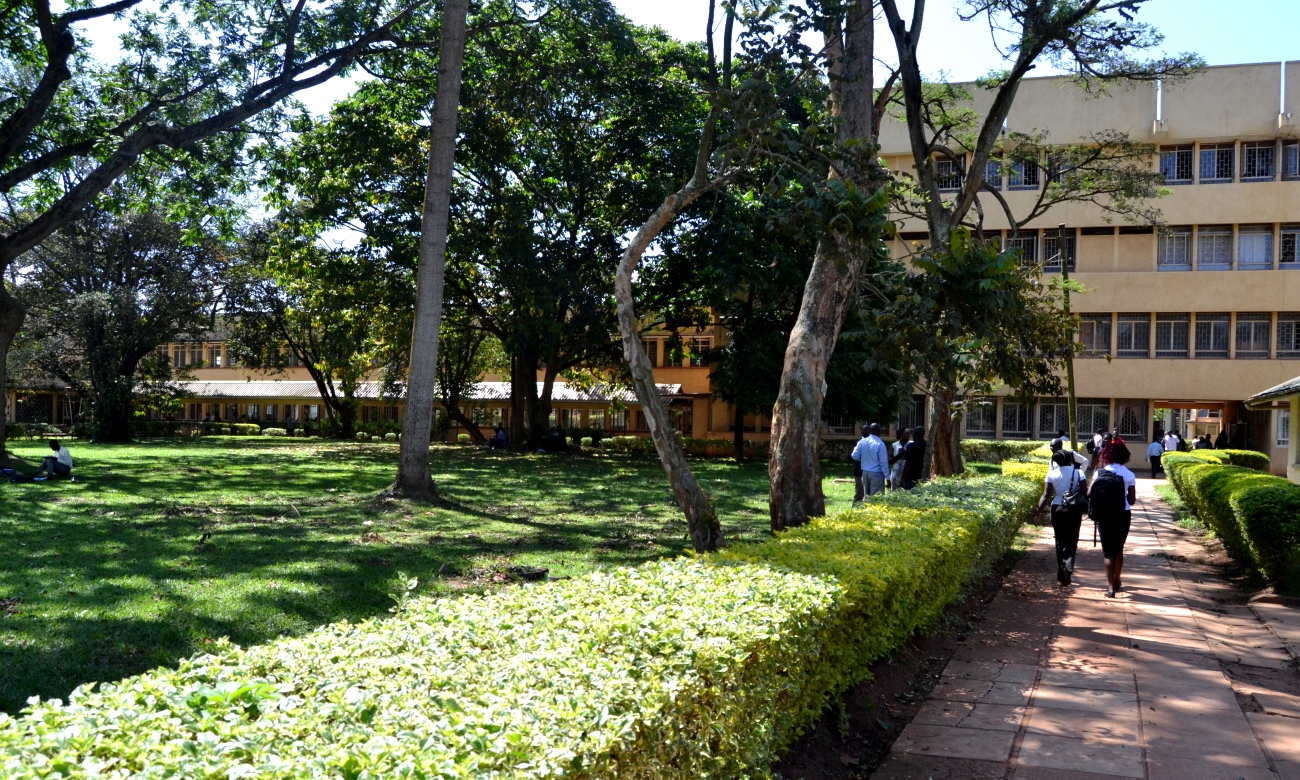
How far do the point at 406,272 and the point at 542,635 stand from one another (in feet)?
81.7

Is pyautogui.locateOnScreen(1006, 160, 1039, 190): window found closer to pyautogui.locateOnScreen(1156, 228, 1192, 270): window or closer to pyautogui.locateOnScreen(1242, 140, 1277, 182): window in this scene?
pyautogui.locateOnScreen(1156, 228, 1192, 270): window

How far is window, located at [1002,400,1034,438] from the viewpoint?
4025 cm

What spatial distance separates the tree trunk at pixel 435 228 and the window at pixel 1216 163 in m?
33.0

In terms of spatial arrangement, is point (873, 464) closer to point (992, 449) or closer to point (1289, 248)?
point (992, 449)

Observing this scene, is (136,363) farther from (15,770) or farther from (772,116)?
(15,770)

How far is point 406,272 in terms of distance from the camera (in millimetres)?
27672

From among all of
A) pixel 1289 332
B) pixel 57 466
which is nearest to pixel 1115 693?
pixel 57 466

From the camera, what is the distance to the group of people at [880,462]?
1538 cm

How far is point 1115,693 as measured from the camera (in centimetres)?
686

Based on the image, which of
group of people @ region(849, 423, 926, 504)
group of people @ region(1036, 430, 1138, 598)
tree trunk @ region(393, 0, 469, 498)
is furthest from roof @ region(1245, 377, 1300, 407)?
tree trunk @ region(393, 0, 469, 498)

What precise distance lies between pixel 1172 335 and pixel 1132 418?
3523 mm

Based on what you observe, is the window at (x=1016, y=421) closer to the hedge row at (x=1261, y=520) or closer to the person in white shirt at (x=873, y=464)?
the hedge row at (x=1261, y=520)

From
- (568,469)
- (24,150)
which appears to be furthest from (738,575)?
(568,469)

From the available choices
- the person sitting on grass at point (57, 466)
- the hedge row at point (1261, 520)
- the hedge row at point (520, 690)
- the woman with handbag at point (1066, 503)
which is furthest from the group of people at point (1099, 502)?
the person sitting on grass at point (57, 466)
